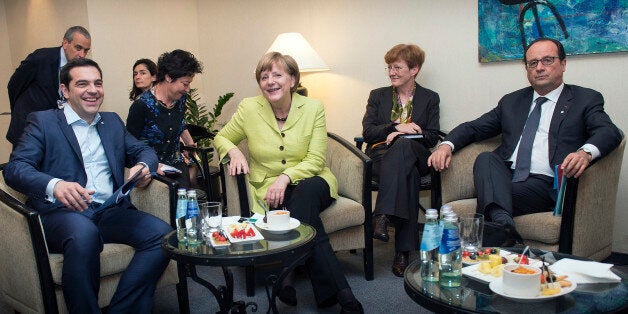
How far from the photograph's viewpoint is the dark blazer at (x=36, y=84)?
354 centimetres

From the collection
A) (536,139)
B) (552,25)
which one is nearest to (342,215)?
Answer: (536,139)

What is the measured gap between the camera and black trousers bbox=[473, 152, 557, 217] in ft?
9.23

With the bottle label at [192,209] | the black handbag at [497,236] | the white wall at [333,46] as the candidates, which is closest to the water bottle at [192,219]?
the bottle label at [192,209]

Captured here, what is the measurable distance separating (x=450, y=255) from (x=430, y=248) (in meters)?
0.08

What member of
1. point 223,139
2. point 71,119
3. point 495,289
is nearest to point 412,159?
point 223,139

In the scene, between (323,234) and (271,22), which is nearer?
(323,234)

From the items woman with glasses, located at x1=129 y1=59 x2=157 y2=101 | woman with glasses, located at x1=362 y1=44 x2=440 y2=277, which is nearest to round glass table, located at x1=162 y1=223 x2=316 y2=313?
woman with glasses, located at x1=362 y1=44 x2=440 y2=277

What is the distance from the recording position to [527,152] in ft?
9.86

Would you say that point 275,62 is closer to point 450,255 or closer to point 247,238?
point 247,238

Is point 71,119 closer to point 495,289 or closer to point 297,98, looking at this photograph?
point 297,98

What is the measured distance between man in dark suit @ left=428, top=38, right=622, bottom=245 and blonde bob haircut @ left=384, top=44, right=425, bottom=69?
69 centimetres

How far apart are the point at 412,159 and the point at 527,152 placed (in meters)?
0.61

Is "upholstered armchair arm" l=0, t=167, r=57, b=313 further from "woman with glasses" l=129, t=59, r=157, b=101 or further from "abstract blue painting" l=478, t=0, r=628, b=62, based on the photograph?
"abstract blue painting" l=478, t=0, r=628, b=62

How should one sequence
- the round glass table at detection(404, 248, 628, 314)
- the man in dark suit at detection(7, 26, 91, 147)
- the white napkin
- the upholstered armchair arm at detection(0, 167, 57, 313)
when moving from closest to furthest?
the round glass table at detection(404, 248, 628, 314), the white napkin, the upholstered armchair arm at detection(0, 167, 57, 313), the man in dark suit at detection(7, 26, 91, 147)
